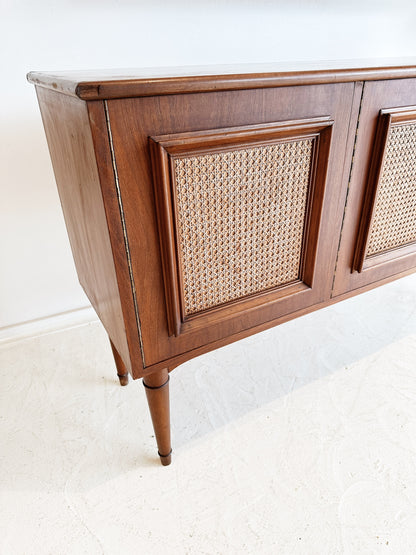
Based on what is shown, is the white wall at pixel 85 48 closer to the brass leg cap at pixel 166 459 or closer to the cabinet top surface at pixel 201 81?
the cabinet top surface at pixel 201 81

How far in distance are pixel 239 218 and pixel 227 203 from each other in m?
0.03

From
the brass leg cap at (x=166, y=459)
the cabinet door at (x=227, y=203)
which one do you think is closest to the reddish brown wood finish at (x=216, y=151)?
the cabinet door at (x=227, y=203)

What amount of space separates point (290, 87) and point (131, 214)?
27 centimetres

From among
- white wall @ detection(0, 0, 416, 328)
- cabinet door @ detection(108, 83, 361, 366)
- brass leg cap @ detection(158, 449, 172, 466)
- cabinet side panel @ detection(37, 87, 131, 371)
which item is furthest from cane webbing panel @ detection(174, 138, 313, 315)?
white wall @ detection(0, 0, 416, 328)

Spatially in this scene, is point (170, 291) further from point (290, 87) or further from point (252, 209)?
point (290, 87)

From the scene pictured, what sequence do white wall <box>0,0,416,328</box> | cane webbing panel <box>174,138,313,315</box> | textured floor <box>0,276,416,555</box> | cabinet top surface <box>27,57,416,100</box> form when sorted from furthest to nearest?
white wall <box>0,0,416,328</box> → textured floor <box>0,276,416,555</box> → cane webbing panel <box>174,138,313,315</box> → cabinet top surface <box>27,57,416,100</box>

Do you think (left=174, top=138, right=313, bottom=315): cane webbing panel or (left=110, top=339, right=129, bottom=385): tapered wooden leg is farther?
(left=110, top=339, right=129, bottom=385): tapered wooden leg

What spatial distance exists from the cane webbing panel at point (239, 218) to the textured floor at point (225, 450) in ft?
1.18

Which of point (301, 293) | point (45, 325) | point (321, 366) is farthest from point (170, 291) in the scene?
point (45, 325)

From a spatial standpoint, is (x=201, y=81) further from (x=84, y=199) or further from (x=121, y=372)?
(x=121, y=372)

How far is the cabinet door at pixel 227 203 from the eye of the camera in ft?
1.57

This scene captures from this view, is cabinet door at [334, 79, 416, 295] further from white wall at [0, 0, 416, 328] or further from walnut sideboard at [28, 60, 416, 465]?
white wall at [0, 0, 416, 328]

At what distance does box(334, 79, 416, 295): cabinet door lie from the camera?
2.03ft

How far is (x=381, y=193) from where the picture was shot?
0.70m
